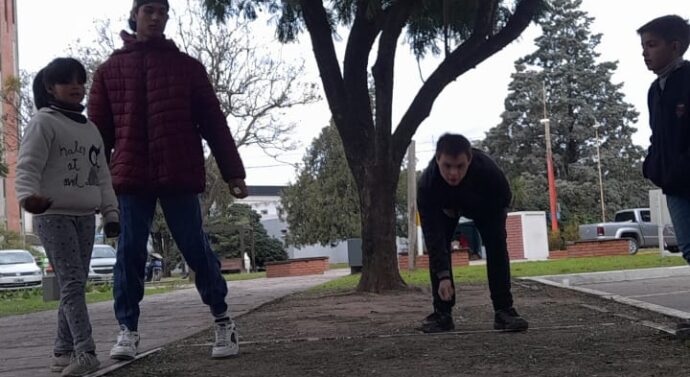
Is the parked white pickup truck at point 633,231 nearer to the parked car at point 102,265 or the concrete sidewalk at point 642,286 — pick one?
the parked car at point 102,265

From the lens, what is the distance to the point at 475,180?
15.6ft

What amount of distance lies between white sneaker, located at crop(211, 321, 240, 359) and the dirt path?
0.24ft

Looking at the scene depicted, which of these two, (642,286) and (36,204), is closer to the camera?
(36,204)

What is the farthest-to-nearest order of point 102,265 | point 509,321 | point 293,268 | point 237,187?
point 102,265
point 293,268
point 509,321
point 237,187

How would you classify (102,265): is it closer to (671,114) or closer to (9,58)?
(671,114)

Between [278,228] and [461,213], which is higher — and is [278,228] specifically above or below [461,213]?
above

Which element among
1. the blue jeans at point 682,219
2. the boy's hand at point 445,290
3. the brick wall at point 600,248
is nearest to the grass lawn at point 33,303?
the boy's hand at point 445,290

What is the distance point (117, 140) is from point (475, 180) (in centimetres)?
209

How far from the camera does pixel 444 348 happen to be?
14.1 feet

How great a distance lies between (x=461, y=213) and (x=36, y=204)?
8.43 feet

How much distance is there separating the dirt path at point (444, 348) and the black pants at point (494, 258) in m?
0.21

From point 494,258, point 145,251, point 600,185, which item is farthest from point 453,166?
point 600,185

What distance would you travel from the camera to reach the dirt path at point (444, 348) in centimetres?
363

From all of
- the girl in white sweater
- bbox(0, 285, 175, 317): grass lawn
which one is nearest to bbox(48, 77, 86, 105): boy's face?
the girl in white sweater
